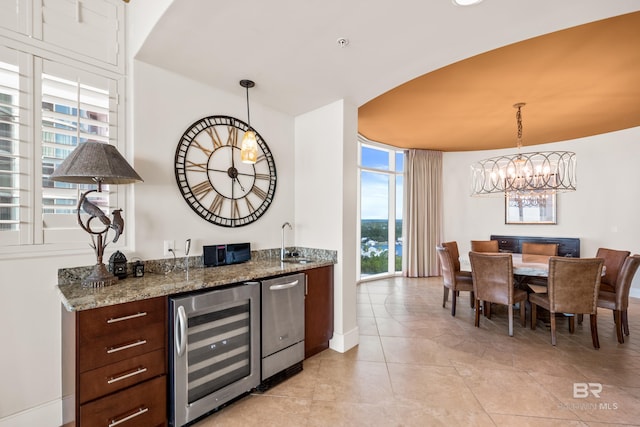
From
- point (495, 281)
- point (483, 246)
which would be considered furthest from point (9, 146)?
point (483, 246)

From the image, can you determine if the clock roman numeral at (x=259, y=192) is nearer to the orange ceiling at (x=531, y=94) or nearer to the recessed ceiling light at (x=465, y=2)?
the orange ceiling at (x=531, y=94)

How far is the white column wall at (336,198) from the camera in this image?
2.87 metres

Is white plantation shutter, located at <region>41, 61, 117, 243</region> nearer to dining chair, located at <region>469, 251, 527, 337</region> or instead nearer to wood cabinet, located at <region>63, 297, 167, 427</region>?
wood cabinet, located at <region>63, 297, 167, 427</region>

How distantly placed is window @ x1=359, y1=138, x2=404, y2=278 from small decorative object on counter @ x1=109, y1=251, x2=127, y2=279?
4.34 m

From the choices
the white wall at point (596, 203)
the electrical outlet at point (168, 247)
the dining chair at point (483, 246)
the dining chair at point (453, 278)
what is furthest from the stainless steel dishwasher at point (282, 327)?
the white wall at point (596, 203)

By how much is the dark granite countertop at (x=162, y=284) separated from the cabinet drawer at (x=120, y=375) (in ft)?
1.13

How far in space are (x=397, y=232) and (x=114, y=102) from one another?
549cm

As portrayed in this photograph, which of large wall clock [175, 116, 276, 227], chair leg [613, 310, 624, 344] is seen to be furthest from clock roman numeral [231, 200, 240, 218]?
chair leg [613, 310, 624, 344]

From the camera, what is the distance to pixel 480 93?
3273 mm

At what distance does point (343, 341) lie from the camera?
2.84m

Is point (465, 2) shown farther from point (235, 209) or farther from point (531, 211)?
point (531, 211)

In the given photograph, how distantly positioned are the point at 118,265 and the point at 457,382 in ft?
8.95

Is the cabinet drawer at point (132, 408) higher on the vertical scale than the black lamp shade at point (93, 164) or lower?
lower

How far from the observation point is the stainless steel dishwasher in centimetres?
221
